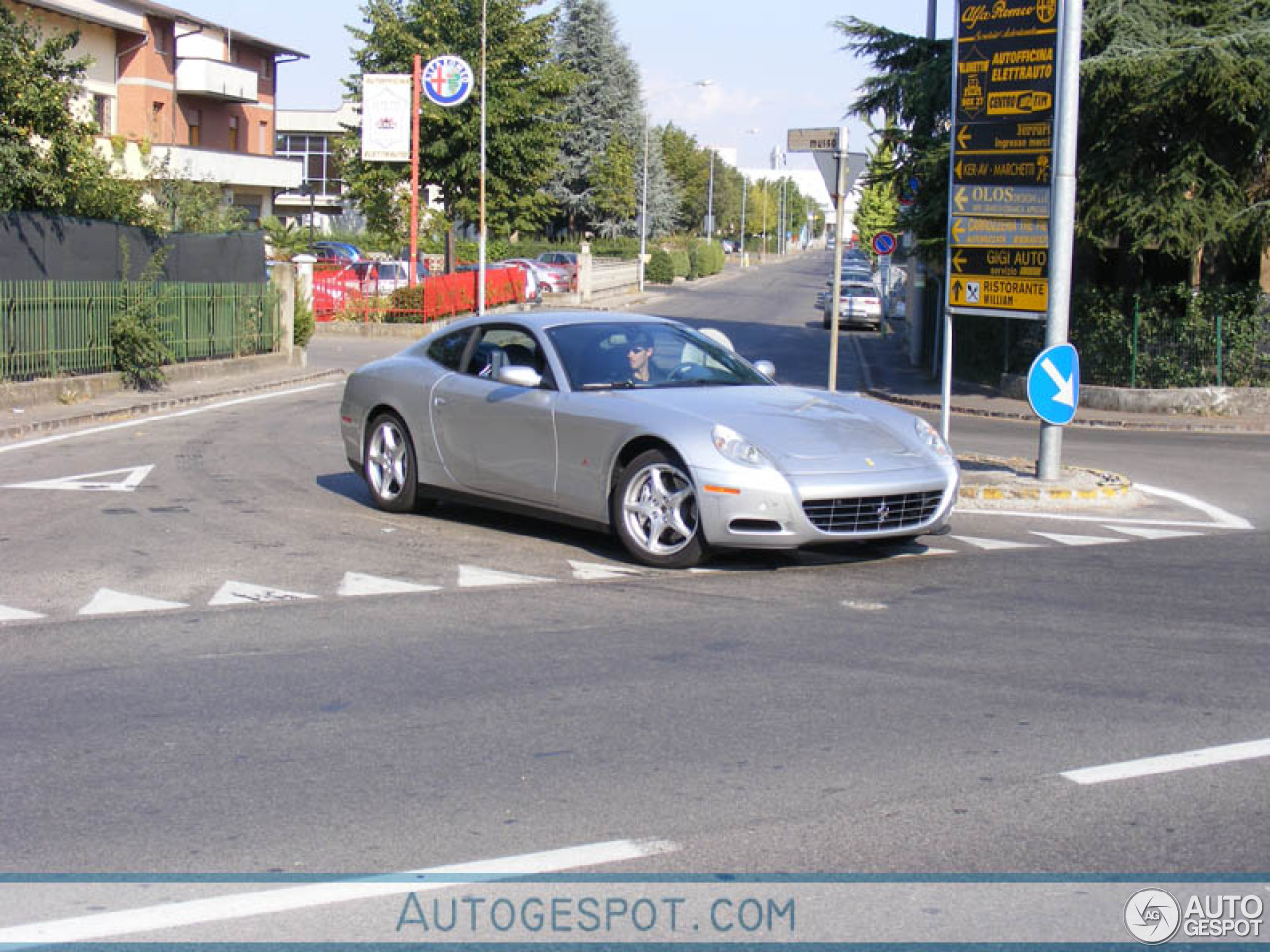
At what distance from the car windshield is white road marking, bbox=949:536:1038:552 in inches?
67.3

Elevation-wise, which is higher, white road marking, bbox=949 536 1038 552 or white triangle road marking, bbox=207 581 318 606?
white road marking, bbox=949 536 1038 552

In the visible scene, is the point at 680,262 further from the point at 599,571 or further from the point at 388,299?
the point at 599,571

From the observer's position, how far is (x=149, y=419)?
18.0 metres

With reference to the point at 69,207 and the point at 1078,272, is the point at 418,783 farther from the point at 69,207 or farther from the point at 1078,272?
the point at 1078,272

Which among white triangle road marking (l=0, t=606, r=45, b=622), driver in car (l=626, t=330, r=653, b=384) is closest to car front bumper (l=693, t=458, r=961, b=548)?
driver in car (l=626, t=330, r=653, b=384)

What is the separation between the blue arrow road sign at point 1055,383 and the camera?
39.8 feet

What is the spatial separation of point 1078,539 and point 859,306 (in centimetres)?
4039

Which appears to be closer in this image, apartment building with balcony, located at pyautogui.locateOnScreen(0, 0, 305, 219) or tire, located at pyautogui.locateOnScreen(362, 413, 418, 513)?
tire, located at pyautogui.locateOnScreen(362, 413, 418, 513)

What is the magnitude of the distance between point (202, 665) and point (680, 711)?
2.24 meters

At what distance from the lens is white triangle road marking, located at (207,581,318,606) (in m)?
8.07

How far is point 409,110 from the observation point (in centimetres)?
4031

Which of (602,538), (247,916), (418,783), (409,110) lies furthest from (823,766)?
(409,110)

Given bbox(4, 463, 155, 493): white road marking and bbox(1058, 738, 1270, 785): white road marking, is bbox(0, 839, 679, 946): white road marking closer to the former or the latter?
bbox(1058, 738, 1270, 785): white road marking

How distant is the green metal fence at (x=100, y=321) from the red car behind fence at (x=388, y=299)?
11.7 metres
